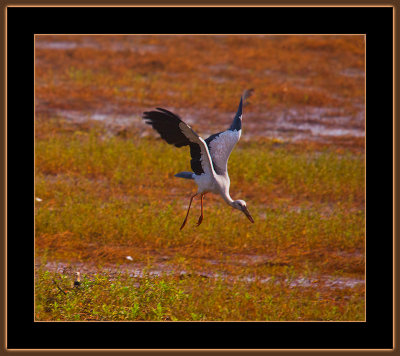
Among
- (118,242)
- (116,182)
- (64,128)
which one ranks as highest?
(64,128)

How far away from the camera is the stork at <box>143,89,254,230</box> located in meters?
5.18

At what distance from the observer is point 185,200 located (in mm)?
8859

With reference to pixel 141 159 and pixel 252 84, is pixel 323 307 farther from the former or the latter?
pixel 252 84

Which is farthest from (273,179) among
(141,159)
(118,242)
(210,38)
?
(210,38)

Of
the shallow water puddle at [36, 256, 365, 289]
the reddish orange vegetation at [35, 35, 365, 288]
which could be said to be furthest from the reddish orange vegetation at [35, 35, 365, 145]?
the shallow water puddle at [36, 256, 365, 289]

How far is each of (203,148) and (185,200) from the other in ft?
12.1

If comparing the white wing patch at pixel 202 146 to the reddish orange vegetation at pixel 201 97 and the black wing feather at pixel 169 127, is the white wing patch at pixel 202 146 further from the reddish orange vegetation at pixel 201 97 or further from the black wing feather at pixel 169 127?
the reddish orange vegetation at pixel 201 97

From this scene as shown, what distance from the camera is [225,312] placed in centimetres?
575

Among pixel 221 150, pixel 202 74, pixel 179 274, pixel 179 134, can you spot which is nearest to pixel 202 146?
pixel 179 134

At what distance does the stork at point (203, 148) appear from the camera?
5.18m

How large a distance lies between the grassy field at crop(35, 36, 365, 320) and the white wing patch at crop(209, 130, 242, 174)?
45.0 inches

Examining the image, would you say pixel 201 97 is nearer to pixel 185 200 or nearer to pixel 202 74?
pixel 202 74

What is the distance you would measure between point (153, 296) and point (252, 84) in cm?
973

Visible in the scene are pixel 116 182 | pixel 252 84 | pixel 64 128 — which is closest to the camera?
pixel 116 182
